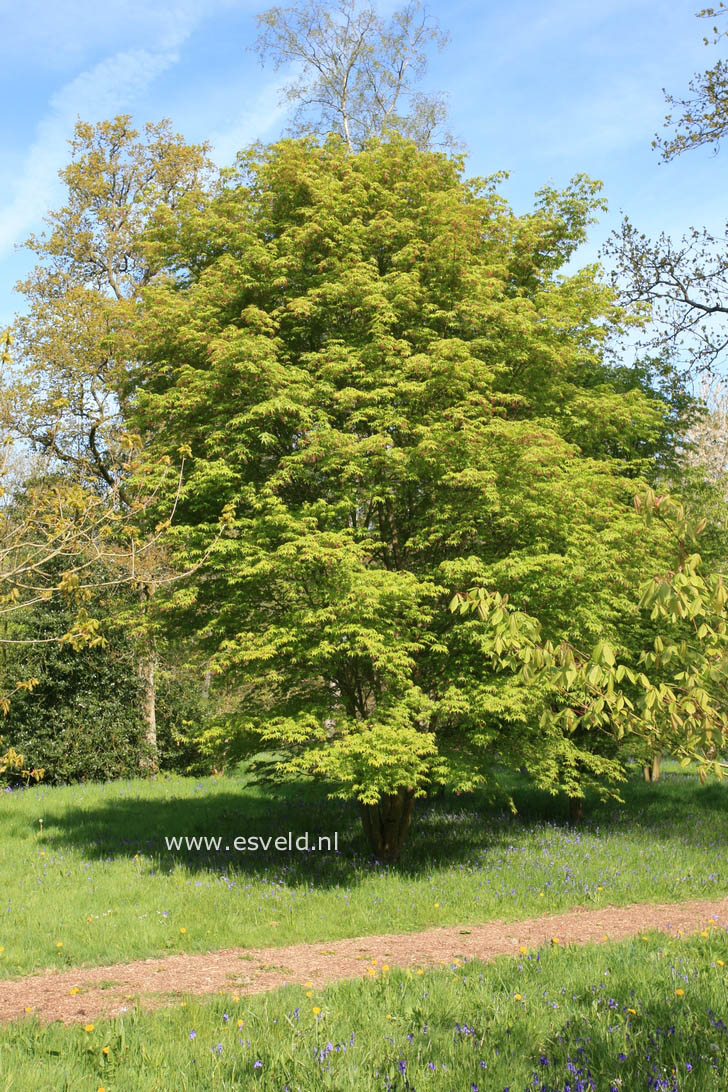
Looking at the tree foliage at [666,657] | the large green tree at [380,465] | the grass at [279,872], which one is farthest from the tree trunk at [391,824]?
the tree foliage at [666,657]

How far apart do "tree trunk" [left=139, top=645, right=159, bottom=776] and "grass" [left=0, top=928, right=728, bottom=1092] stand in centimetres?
1427

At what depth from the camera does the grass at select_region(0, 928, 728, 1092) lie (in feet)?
14.0

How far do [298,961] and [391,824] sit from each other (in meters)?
4.63

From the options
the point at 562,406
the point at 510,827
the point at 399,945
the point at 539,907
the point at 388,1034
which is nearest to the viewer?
the point at 388,1034

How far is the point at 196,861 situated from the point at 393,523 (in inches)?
238

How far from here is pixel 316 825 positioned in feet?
49.8

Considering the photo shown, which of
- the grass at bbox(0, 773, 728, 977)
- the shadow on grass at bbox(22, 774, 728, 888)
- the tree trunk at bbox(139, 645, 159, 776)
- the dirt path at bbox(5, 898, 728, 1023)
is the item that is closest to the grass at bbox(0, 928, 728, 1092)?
the dirt path at bbox(5, 898, 728, 1023)

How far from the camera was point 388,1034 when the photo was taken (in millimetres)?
5047

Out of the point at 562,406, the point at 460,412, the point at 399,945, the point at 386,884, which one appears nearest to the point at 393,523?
the point at 460,412

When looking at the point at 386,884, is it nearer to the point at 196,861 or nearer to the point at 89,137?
the point at 196,861

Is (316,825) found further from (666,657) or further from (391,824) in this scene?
(666,657)

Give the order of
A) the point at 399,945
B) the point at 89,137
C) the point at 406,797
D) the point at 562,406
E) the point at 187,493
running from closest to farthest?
1. the point at 399,945
2. the point at 187,493
3. the point at 406,797
4. the point at 562,406
5. the point at 89,137

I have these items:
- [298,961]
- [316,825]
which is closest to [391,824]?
[316,825]

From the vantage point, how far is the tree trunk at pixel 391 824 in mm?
12625
